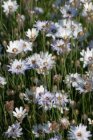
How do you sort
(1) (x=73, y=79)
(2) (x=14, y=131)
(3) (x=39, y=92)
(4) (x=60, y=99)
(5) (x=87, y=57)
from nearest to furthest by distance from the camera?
(2) (x=14, y=131) < (4) (x=60, y=99) < (3) (x=39, y=92) < (1) (x=73, y=79) < (5) (x=87, y=57)

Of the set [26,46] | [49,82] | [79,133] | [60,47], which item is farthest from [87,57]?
[79,133]

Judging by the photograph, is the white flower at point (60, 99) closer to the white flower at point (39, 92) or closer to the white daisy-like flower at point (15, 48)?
the white flower at point (39, 92)

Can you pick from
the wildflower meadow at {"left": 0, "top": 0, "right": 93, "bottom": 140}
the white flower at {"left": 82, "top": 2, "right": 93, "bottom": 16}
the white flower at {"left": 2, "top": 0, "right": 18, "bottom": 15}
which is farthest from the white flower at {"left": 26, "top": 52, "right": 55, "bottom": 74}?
the white flower at {"left": 2, "top": 0, "right": 18, "bottom": 15}

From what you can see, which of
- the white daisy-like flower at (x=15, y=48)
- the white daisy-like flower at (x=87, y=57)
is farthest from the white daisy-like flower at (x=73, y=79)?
the white daisy-like flower at (x=15, y=48)

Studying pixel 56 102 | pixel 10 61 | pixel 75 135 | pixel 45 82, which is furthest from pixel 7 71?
pixel 75 135

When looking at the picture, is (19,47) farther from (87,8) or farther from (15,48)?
(87,8)

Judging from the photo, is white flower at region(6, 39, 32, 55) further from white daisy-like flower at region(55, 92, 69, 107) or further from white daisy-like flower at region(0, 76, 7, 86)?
white daisy-like flower at region(55, 92, 69, 107)
